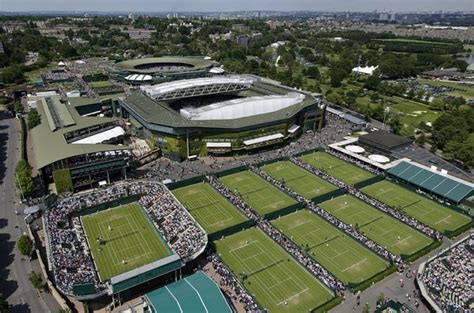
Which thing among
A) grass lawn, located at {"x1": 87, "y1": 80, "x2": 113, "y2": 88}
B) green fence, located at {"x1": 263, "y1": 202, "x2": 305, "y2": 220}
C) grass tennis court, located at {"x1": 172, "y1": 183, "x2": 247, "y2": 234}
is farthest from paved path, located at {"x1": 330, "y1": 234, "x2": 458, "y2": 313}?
grass lawn, located at {"x1": 87, "y1": 80, "x2": 113, "y2": 88}

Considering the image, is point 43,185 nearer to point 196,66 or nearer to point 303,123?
point 303,123

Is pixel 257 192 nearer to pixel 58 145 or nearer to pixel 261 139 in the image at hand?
pixel 261 139

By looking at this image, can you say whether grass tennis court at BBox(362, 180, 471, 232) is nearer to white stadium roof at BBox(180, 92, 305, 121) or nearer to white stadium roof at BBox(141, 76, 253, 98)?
white stadium roof at BBox(180, 92, 305, 121)

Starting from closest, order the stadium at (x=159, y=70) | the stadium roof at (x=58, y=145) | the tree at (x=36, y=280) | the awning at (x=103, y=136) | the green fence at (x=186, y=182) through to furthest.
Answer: the tree at (x=36, y=280)
the stadium roof at (x=58, y=145)
the green fence at (x=186, y=182)
the awning at (x=103, y=136)
the stadium at (x=159, y=70)

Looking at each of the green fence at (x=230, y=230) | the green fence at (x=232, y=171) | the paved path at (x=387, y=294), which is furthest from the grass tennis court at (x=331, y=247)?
the green fence at (x=232, y=171)

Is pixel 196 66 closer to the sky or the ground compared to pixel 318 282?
closer to the sky

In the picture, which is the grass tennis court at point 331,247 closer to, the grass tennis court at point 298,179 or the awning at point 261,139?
the grass tennis court at point 298,179

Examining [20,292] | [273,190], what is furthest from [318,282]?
[20,292]
